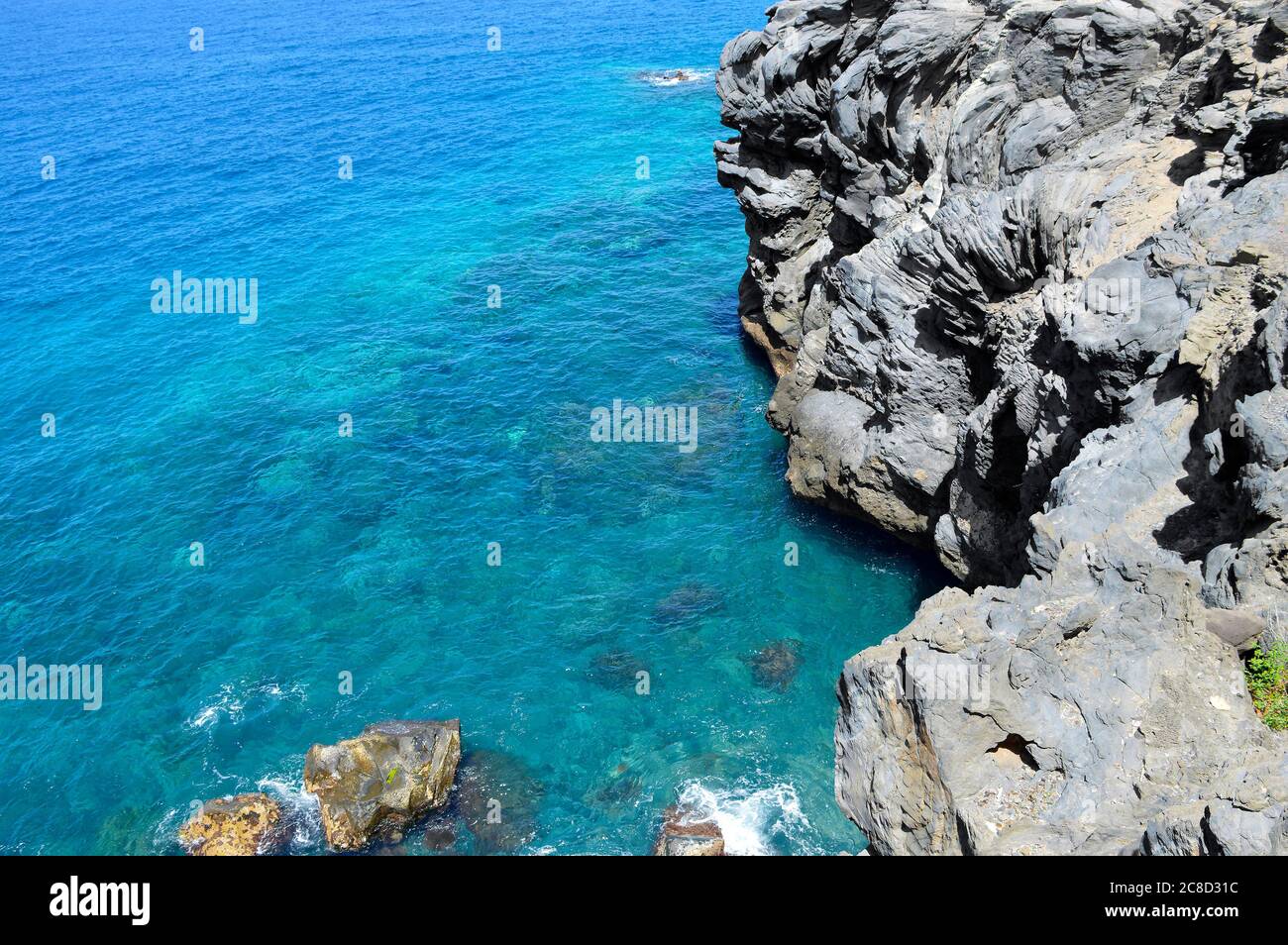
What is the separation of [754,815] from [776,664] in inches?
303

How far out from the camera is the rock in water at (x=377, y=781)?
36.3 metres

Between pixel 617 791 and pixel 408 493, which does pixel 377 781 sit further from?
pixel 408 493

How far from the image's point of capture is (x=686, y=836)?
115 ft

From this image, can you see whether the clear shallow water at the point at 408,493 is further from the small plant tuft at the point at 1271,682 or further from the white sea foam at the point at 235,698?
the small plant tuft at the point at 1271,682

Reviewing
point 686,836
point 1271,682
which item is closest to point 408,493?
point 686,836

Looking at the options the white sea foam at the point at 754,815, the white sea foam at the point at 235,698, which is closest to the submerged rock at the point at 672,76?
the white sea foam at the point at 235,698

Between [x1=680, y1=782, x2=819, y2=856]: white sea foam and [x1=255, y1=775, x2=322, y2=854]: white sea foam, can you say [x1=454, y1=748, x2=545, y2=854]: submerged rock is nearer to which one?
[x1=255, y1=775, x2=322, y2=854]: white sea foam

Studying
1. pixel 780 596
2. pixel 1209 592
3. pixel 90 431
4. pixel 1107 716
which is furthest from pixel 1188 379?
pixel 90 431

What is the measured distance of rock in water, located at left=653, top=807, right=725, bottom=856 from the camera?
34.2 m

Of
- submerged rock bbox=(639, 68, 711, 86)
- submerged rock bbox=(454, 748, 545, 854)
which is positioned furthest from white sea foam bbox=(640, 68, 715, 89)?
submerged rock bbox=(454, 748, 545, 854)

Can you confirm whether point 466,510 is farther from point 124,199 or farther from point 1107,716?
point 124,199

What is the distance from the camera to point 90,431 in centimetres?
6325

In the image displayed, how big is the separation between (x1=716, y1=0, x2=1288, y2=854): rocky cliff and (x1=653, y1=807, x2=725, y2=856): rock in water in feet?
38.6
